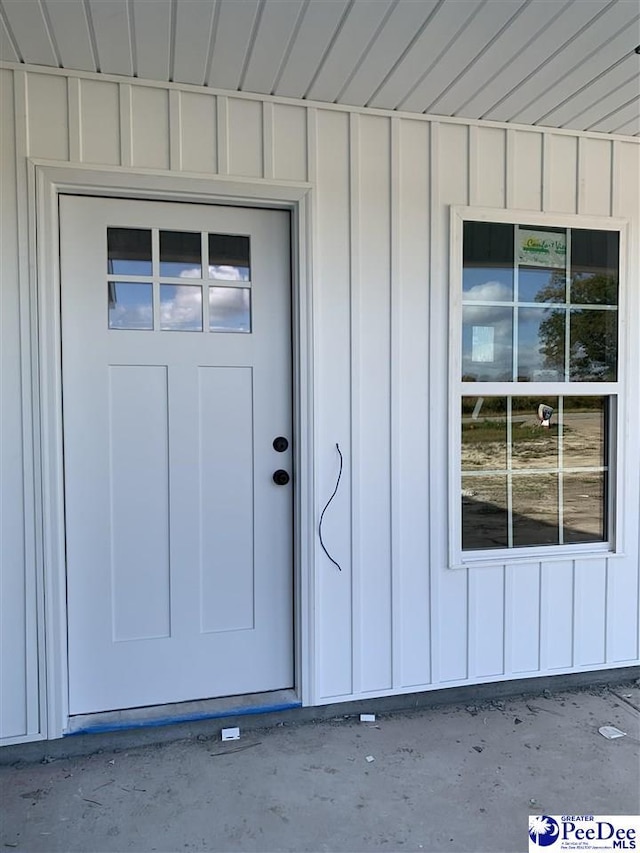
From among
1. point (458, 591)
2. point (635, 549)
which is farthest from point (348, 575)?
point (635, 549)

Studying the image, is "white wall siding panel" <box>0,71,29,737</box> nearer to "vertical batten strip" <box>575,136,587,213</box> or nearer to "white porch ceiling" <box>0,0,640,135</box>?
"white porch ceiling" <box>0,0,640,135</box>

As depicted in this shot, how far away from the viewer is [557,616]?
8.63 feet

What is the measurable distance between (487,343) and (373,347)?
1.78 feet

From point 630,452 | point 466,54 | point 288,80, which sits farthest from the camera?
point 630,452

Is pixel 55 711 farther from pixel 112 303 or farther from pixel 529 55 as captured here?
pixel 529 55

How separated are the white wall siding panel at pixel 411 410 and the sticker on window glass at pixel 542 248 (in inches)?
18.8

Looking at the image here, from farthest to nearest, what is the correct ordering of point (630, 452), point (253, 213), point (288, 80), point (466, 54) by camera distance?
point (630, 452)
point (253, 213)
point (288, 80)
point (466, 54)

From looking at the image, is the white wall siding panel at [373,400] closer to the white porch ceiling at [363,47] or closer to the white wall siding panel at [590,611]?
the white porch ceiling at [363,47]

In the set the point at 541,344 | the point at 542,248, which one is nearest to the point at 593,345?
the point at 541,344

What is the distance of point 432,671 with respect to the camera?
8.13 ft

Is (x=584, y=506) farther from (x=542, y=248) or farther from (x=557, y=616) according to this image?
(x=542, y=248)

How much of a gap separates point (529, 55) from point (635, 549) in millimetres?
2192

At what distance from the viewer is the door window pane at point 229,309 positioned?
2.32 m

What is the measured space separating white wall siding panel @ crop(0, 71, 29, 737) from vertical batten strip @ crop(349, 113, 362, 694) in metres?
1.27
